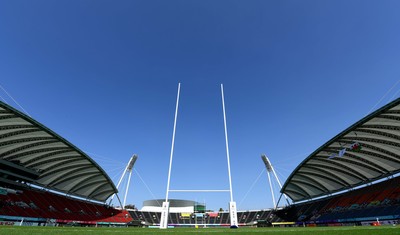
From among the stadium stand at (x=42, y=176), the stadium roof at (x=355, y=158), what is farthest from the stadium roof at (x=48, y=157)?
the stadium roof at (x=355, y=158)

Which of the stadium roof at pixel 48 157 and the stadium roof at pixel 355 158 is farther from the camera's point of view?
the stadium roof at pixel 355 158

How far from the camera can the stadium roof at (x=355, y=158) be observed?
27.6 meters

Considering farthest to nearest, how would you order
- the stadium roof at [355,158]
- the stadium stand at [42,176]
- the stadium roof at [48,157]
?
the stadium stand at [42,176] < the stadium roof at [355,158] < the stadium roof at [48,157]

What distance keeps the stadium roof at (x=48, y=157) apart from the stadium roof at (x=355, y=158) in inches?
1622

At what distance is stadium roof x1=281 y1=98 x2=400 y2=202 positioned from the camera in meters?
27.6

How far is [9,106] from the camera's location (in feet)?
74.9

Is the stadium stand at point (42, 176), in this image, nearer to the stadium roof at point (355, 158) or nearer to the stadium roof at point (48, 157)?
the stadium roof at point (48, 157)

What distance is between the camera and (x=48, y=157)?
1458 inches

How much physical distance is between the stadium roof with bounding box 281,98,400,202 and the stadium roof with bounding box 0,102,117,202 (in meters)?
41.2

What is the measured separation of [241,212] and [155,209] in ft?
109

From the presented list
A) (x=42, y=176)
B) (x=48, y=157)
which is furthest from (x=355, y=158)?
(x=42, y=176)

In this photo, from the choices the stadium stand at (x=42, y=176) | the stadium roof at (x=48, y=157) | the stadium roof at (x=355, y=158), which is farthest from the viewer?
the stadium stand at (x=42, y=176)

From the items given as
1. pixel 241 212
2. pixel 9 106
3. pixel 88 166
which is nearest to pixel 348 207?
pixel 241 212

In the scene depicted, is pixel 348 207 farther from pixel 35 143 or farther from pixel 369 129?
pixel 35 143
